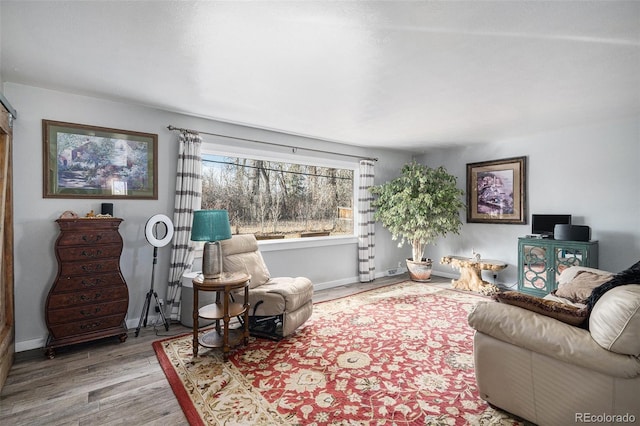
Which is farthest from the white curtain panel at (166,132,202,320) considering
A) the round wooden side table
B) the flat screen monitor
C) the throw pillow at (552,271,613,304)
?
the flat screen monitor

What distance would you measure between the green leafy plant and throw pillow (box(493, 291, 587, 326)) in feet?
10.5

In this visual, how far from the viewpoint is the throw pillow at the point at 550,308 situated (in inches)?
72.1

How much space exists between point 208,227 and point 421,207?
360 cm

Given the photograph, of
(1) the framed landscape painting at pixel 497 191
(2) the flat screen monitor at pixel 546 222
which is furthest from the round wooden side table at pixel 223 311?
(1) the framed landscape painting at pixel 497 191

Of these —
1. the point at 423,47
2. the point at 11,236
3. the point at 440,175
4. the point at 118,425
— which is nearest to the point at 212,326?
the point at 118,425

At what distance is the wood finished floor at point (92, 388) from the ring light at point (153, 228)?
100 centimetres

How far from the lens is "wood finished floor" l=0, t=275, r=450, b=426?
199 cm

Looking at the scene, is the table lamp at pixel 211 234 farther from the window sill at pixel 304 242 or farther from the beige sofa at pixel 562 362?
the beige sofa at pixel 562 362

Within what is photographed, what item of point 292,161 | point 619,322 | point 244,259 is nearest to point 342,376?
point 244,259

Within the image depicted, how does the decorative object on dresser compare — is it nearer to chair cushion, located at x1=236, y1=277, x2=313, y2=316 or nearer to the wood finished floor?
the wood finished floor

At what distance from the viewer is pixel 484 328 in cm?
198

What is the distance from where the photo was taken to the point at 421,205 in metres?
5.18

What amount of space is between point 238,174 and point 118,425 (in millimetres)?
3203

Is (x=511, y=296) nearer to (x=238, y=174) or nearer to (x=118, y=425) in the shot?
(x=118, y=425)
